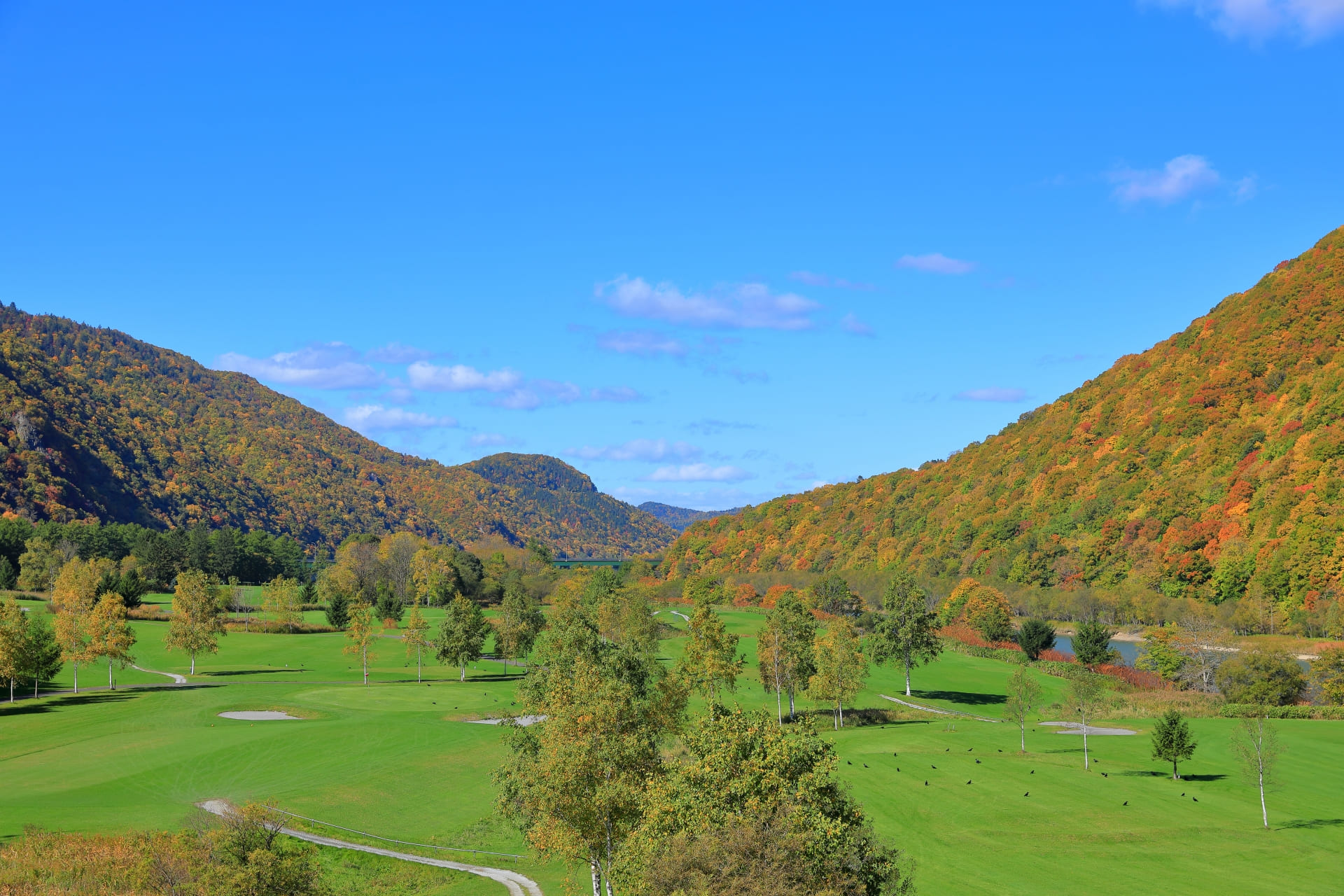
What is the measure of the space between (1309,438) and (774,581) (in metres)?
86.0

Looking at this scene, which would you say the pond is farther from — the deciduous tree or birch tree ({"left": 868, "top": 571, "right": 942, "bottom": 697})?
the deciduous tree

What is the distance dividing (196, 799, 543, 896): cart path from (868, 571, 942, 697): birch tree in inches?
2043

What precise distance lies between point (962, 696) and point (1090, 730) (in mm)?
17856

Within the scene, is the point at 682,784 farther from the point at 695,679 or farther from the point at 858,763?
the point at 695,679

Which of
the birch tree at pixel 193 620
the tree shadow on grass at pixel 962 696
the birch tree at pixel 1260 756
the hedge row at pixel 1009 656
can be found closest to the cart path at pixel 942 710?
the tree shadow on grass at pixel 962 696

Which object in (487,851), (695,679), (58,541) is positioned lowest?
(487,851)

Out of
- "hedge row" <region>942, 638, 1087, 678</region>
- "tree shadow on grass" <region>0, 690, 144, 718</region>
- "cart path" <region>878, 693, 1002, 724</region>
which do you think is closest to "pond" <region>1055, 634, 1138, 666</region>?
"hedge row" <region>942, 638, 1087, 678</region>

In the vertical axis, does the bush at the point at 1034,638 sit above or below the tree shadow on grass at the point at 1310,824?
above

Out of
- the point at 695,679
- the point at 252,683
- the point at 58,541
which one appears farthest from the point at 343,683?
the point at 58,541

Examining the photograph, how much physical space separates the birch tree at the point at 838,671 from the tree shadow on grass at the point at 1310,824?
1085 inches

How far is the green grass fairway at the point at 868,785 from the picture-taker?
121 ft

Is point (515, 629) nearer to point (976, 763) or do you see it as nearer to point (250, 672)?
point (250, 672)

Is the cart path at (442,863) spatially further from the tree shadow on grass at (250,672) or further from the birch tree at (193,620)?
the birch tree at (193,620)

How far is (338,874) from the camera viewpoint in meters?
35.7
